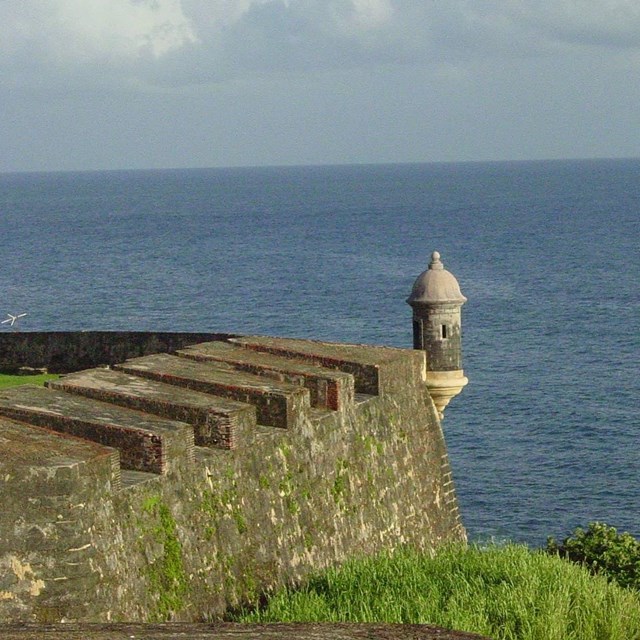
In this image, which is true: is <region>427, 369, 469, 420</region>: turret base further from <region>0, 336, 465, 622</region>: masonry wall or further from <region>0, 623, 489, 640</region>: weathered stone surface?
<region>0, 623, 489, 640</region>: weathered stone surface

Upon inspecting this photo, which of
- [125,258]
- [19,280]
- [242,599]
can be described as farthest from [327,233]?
A: [242,599]

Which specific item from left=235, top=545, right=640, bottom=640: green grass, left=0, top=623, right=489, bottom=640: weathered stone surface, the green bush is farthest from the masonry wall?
left=0, top=623, right=489, bottom=640: weathered stone surface

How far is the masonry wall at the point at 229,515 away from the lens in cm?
1224

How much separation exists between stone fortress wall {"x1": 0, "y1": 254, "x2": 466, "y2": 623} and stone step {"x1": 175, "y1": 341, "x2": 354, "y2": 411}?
0.03 metres

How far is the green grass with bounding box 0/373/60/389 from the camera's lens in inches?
899

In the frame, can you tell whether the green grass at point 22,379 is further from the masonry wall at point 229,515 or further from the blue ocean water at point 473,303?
the blue ocean water at point 473,303

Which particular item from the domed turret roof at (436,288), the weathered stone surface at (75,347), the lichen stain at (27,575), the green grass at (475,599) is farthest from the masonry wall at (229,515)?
the weathered stone surface at (75,347)

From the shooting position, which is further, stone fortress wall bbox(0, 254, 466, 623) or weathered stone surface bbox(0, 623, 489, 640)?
stone fortress wall bbox(0, 254, 466, 623)

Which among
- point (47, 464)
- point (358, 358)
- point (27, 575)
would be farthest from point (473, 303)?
point (27, 575)

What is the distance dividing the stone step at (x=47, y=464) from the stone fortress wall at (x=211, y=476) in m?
0.02

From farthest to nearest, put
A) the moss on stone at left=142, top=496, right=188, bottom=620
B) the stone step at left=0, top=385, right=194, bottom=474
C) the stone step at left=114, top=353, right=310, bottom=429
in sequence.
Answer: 1. the stone step at left=114, top=353, right=310, bottom=429
2. the stone step at left=0, top=385, right=194, bottom=474
3. the moss on stone at left=142, top=496, right=188, bottom=620

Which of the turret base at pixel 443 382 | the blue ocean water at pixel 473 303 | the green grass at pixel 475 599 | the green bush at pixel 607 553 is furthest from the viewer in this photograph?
the blue ocean water at pixel 473 303

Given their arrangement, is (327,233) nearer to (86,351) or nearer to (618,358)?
(618,358)

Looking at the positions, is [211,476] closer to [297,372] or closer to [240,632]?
[297,372]
